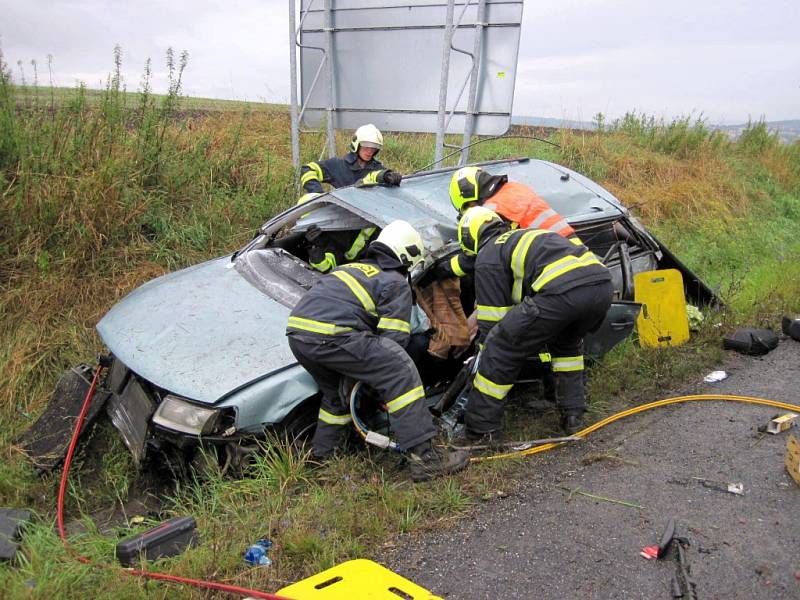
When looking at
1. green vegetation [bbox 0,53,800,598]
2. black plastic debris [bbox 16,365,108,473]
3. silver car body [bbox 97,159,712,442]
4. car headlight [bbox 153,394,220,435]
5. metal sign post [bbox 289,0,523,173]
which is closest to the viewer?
green vegetation [bbox 0,53,800,598]

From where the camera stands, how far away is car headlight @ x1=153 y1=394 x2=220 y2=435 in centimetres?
328

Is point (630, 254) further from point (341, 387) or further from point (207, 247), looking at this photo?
point (207, 247)

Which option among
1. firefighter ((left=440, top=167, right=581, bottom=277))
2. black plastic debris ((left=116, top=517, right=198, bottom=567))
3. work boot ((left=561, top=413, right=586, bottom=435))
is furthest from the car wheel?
firefighter ((left=440, top=167, right=581, bottom=277))

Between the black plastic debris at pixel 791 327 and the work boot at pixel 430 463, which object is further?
the black plastic debris at pixel 791 327

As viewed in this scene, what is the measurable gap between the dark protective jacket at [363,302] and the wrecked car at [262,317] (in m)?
0.28

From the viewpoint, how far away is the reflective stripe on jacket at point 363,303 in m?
3.49

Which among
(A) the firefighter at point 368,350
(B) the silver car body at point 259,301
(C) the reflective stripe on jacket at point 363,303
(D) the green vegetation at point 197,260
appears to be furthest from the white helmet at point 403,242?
(D) the green vegetation at point 197,260

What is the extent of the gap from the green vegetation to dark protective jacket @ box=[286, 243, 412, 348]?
68 cm

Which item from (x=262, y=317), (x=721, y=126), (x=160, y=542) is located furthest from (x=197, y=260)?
(x=721, y=126)

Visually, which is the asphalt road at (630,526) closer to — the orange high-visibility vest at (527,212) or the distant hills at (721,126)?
the orange high-visibility vest at (527,212)

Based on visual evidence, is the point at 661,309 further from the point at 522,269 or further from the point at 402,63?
the point at 402,63

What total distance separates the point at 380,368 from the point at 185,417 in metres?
0.97

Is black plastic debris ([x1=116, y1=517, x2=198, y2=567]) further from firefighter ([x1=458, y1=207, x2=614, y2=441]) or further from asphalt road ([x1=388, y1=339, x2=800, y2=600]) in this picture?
firefighter ([x1=458, y1=207, x2=614, y2=441])

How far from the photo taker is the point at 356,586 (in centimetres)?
258
